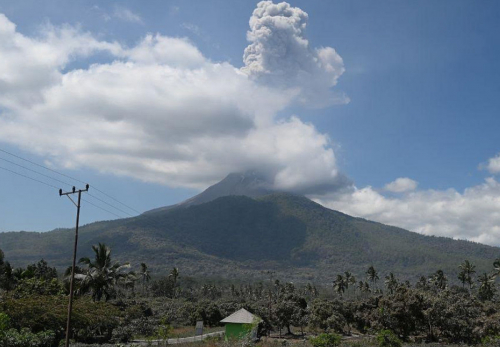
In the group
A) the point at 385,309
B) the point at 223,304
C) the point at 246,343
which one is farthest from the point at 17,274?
the point at 385,309

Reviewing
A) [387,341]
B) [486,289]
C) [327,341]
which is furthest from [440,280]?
[327,341]

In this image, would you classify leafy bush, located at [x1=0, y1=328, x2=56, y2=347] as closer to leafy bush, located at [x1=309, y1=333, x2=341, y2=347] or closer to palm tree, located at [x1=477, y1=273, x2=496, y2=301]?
leafy bush, located at [x1=309, y1=333, x2=341, y2=347]

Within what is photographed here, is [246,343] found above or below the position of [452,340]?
above

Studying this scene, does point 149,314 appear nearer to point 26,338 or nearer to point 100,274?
point 100,274

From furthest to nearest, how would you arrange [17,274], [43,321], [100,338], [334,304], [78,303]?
[334,304]
[17,274]
[100,338]
[78,303]
[43,321]

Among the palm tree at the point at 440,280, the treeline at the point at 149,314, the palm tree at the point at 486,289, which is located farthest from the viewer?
the palm tree at the point at 440,280

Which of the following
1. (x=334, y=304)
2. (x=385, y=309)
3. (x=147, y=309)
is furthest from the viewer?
(x=147, y=309)

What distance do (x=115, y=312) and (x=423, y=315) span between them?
32.9 m

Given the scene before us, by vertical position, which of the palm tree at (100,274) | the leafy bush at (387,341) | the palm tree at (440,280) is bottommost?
the leafy bush at (387,341)

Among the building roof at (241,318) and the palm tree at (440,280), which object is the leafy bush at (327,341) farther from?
the palm tree at (440,280)

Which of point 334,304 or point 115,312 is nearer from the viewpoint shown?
point 115,312

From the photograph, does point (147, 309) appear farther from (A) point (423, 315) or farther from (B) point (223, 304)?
(A) point (423, 315)

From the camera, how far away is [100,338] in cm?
4403

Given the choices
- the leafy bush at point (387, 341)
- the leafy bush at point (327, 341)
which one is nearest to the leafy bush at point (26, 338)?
the leafy bush at point (327, 341)
